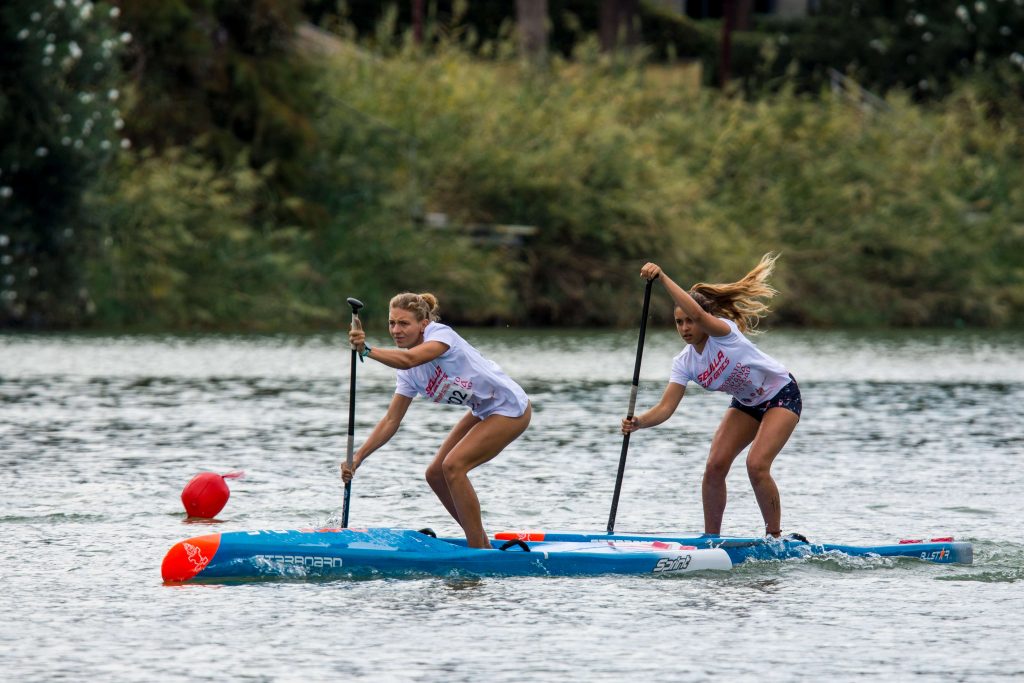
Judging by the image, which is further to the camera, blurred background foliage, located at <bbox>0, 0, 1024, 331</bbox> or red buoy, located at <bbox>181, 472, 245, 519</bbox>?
blurred background foliage, located at <bbox>0, 0, 1024, 331</bbox>

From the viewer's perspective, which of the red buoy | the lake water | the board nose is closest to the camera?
the lake water

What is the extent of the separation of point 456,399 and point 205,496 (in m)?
2.59

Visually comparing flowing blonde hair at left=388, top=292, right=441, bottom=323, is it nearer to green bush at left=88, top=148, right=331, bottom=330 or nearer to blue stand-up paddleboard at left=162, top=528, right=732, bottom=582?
blue stand-up paddleboard at left=162, top=528, right=732, bottom=582

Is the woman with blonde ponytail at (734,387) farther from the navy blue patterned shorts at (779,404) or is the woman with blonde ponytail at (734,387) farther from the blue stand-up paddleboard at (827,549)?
the blue stand-up paddleboard at (827,549)

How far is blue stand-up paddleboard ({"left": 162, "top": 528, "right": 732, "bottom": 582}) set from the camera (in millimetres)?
10172

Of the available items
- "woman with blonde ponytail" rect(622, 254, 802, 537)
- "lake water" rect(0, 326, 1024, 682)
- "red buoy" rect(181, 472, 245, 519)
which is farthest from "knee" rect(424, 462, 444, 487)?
"red buoy" rect(181, 472, 245, 519)

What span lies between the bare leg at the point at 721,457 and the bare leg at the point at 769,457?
13cm

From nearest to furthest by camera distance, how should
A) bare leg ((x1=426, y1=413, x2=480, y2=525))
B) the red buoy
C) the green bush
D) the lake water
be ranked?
the lake water
bare leg ((x1=426, y1=413, x2=480, y2=525))
the red buoy
the green bush

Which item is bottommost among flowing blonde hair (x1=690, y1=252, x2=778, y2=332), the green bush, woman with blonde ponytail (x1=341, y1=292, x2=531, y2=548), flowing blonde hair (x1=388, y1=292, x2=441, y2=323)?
the green bush

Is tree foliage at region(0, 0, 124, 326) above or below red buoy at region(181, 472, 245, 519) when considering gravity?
above

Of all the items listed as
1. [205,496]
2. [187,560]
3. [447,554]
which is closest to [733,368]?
[447,554]

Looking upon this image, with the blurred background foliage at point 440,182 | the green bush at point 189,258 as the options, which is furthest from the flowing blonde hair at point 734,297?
the green bush at point 189,258

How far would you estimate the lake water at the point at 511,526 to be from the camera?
8.31 metres

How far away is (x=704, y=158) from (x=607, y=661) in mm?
A: 38623
